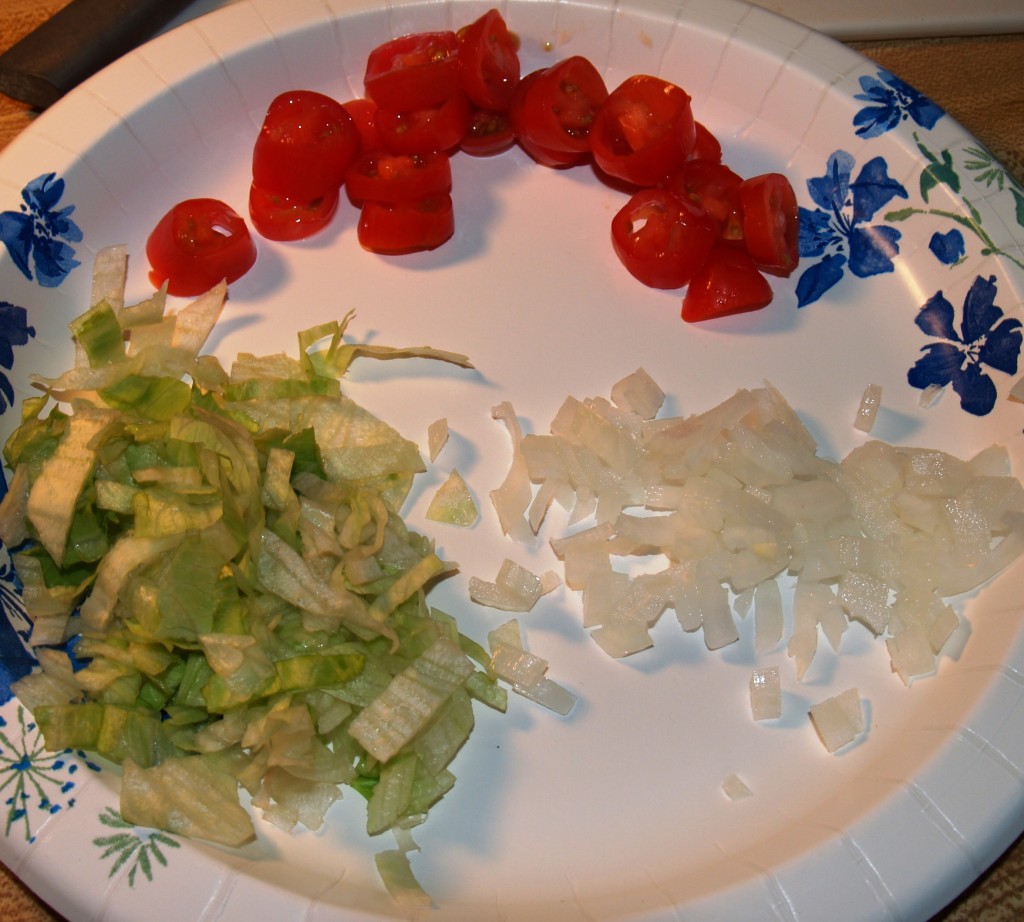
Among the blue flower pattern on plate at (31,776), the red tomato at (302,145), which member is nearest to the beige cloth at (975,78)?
the red tomato at (302,145)

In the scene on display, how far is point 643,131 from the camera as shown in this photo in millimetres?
1765

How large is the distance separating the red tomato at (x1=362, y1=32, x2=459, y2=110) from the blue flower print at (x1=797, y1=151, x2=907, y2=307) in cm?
68

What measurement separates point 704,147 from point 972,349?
574 millimetres

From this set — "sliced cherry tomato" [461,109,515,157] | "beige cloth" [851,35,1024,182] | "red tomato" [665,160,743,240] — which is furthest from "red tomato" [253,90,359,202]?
"beige cloth" [851,35,1024,182]

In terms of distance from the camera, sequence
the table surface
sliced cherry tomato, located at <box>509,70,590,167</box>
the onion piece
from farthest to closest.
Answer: the table surface
sliced cherry tomato, located at <box>509,70,590,167</box>
the onion piece

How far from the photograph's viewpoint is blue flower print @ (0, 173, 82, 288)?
5.46 feet

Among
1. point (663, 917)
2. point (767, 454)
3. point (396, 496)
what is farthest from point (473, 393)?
point (663, 917)

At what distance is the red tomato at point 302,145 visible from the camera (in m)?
1.72

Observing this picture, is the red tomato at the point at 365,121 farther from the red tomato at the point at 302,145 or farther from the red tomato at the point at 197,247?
the red tomato at the point at 197,247

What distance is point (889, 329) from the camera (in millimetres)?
1747

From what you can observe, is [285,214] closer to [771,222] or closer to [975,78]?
[771,222]

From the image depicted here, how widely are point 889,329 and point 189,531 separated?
3.85ft

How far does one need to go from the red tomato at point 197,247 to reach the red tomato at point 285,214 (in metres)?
0.04

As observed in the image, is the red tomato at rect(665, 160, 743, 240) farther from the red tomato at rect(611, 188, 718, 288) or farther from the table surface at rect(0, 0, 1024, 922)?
the table surface at rect(0, 0, 1024, 922)
